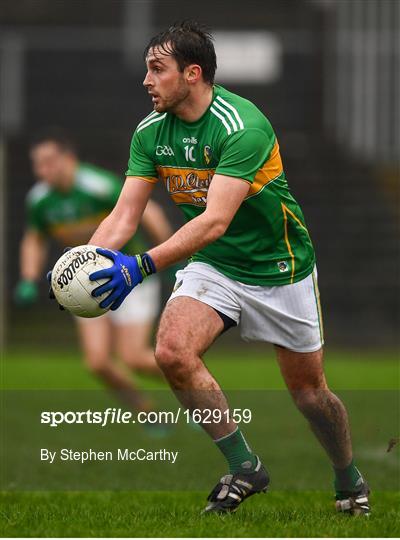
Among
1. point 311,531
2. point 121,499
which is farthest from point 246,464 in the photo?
point 121,499

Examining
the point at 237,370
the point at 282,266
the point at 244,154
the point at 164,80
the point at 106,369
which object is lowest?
the point at 237,370

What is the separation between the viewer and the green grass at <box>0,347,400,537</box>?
5574 millimetres

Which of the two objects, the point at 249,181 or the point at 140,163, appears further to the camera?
the point at 140,163

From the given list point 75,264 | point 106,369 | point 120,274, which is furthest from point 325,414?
point 106,369

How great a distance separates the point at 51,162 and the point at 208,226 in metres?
4.86

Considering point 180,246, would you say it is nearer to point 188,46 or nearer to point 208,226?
point 208,226

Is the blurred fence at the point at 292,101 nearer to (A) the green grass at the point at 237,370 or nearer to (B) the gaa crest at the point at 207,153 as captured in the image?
(A) the green grass at the point at 237,370

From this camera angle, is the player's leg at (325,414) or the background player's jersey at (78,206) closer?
the player's leg at (325,414)

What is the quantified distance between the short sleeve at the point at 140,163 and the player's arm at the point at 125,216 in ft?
0.10

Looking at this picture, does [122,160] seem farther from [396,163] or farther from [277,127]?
[396,163]

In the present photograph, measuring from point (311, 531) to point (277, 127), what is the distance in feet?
51.5

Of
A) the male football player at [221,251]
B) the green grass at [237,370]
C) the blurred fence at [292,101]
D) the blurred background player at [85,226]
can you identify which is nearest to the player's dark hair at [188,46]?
the male football player at [221,251]

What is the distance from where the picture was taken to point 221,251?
20.3ft

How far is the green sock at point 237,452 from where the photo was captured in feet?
19.4
